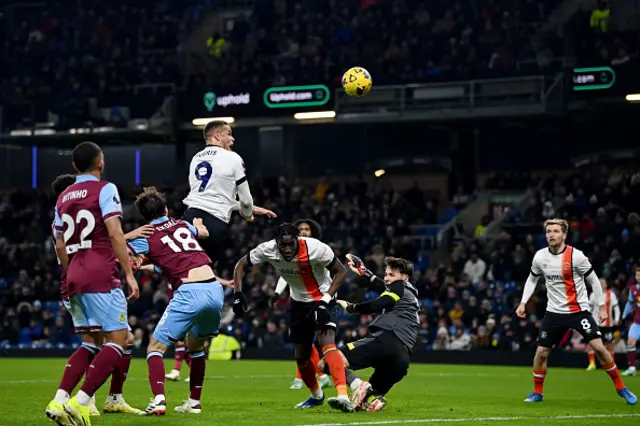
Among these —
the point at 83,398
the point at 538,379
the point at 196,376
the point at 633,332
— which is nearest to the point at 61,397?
the point at 83,398

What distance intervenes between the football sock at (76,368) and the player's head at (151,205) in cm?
179

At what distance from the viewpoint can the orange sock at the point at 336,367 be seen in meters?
12.3

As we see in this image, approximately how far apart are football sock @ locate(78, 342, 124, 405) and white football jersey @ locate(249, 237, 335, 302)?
124 inches

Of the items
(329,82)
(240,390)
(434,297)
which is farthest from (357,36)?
(240,390)

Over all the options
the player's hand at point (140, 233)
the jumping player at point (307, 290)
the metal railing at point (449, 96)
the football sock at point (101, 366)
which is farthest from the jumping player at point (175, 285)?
the metal railing at point (449, 96)

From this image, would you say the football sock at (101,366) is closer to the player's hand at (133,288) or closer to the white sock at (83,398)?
the white sock at (83,398)

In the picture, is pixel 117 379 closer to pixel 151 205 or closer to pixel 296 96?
pixel 151 205

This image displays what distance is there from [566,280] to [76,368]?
7.35 metres

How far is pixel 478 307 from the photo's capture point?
2947 centimetres

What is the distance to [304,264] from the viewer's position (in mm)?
13094

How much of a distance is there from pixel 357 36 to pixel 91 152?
27.8 metres

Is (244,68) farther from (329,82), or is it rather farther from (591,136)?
(591,136)

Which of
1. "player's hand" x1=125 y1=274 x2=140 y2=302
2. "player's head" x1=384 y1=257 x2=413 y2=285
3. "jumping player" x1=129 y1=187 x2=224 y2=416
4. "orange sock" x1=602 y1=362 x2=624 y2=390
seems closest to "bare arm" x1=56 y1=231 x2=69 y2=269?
"player's hand" x1=125 y1=274 x2=140 y2=302

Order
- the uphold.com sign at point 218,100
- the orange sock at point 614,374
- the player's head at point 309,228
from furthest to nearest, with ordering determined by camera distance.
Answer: the uphold.com sign at point 218,100 < the player's head at point 309,228 < the orange sock at point 614,374
